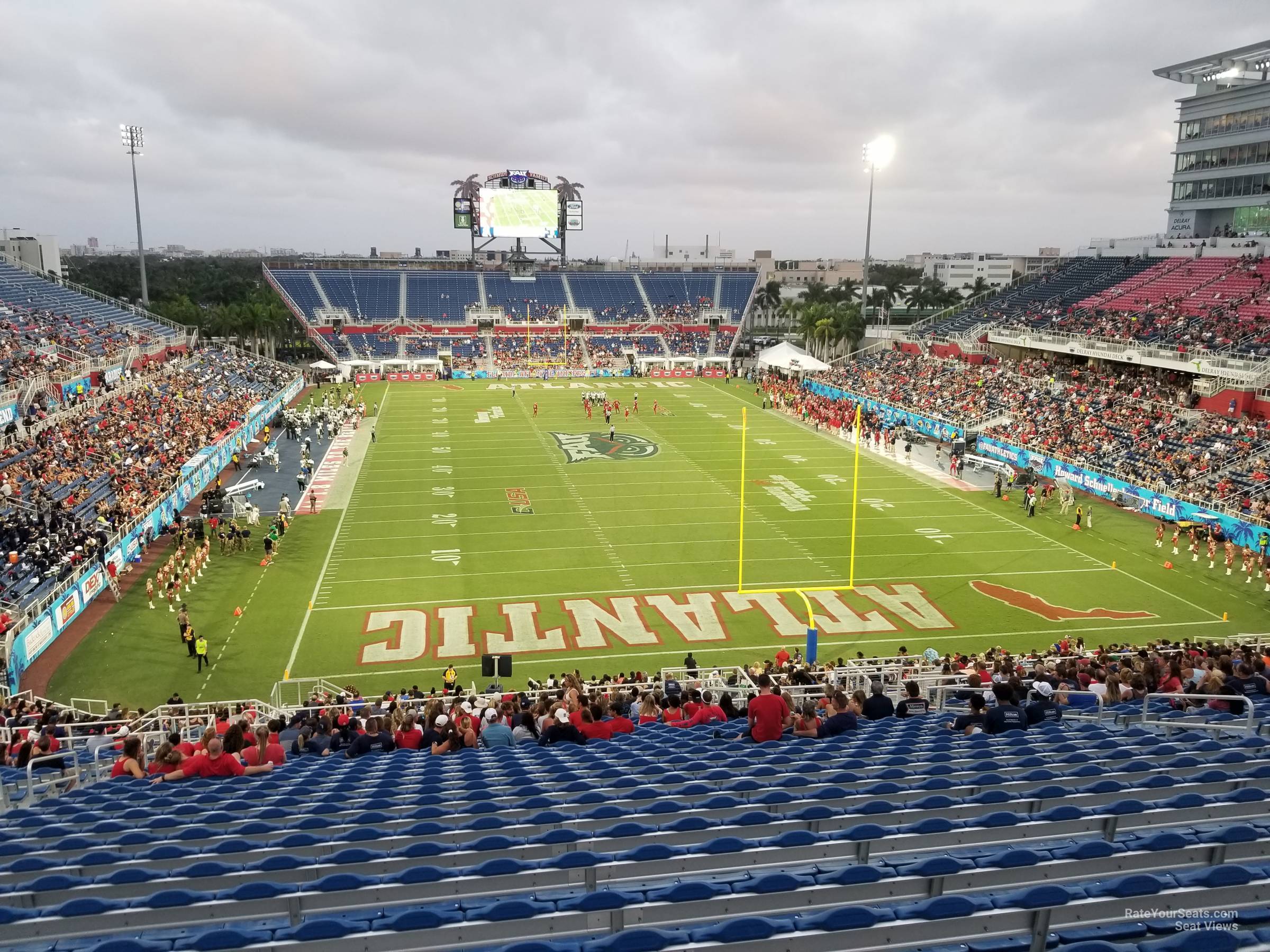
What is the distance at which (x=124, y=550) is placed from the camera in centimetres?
2527

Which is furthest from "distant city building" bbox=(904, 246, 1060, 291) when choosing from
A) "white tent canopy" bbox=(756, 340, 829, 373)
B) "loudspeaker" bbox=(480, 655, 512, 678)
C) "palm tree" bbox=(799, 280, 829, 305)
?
"loudspeaker" bbox=(480, 655, 512, 678)

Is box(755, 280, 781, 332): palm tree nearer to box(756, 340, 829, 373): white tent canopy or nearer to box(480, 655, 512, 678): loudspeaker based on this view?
box(756, 340, 829, 373): white tent canopy

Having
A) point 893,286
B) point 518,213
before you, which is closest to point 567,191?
point 518,213

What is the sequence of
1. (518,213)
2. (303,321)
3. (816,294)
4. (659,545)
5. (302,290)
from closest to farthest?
(659,545)
(303,321)
(302,290)
(518,213)
(816,294)

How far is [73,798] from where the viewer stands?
30.8 feet

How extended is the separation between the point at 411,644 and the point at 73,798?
11.5 metres

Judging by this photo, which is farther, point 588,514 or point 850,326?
point 850,326

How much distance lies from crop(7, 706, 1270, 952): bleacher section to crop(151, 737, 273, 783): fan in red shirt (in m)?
0.27

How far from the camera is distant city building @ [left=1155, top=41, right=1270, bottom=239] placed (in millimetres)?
48812

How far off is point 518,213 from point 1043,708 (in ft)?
278

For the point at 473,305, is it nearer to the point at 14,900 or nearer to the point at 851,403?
the point at 851,403

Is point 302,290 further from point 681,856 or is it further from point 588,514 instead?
point 681,856

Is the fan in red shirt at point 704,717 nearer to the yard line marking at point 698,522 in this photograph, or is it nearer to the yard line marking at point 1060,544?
the yard line marking at point 1060,544

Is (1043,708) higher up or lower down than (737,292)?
lower down
